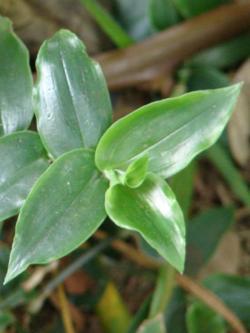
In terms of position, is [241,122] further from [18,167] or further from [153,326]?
[18,167]

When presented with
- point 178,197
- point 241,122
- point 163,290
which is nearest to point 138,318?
point 163,290

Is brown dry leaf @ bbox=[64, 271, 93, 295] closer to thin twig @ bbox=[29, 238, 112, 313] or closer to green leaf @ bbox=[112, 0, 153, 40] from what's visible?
thin twig @ bbox=[29, 238, 112, 313]

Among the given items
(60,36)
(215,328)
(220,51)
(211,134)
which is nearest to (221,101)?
(211,134)

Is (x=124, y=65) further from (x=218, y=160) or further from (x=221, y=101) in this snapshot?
(x=221, y=101)

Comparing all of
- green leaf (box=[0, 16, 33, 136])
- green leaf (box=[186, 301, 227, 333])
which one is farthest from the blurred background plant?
green leaf (box=[0, 16, 33, 136])

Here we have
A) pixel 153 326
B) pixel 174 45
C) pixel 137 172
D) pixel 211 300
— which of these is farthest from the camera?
pixel 174 45

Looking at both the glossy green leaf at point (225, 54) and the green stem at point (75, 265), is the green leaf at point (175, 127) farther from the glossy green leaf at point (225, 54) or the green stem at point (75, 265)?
the glossy green leaf at point (225, 54)
